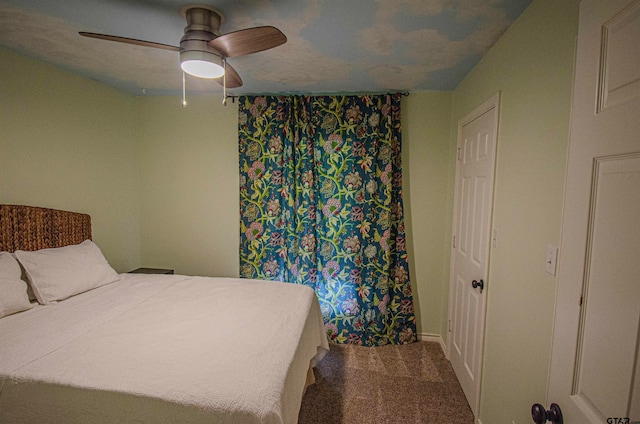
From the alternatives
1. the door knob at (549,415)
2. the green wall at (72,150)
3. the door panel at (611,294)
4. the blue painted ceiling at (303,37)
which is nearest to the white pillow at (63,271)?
the green wall at (72,150)

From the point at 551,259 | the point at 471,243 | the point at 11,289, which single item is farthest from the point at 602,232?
the point at 11,289

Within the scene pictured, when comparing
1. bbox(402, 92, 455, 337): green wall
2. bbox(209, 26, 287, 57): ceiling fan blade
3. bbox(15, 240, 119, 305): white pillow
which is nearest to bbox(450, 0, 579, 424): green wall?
bbox(402, 92, 455, 337): green wall

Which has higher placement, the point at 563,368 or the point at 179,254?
the point at 563,368

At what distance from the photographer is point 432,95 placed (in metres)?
2.82

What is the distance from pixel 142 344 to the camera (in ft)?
4.96

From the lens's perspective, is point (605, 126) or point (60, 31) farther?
point (60, 31)

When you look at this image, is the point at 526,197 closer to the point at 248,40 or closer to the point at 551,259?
the point at 551,259

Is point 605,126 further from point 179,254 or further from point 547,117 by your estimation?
point 179,254

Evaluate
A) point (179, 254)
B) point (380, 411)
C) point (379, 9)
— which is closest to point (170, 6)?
point (379, 9)

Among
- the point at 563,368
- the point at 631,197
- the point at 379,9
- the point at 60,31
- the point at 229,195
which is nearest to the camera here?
the point at 631,197

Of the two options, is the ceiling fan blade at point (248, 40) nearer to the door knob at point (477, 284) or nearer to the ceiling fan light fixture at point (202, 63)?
the ceiling fan light fixture at point (202, 63)

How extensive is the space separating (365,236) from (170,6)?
2287 millimetres

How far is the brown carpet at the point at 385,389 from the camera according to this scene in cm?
203

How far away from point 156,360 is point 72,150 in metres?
2.23
